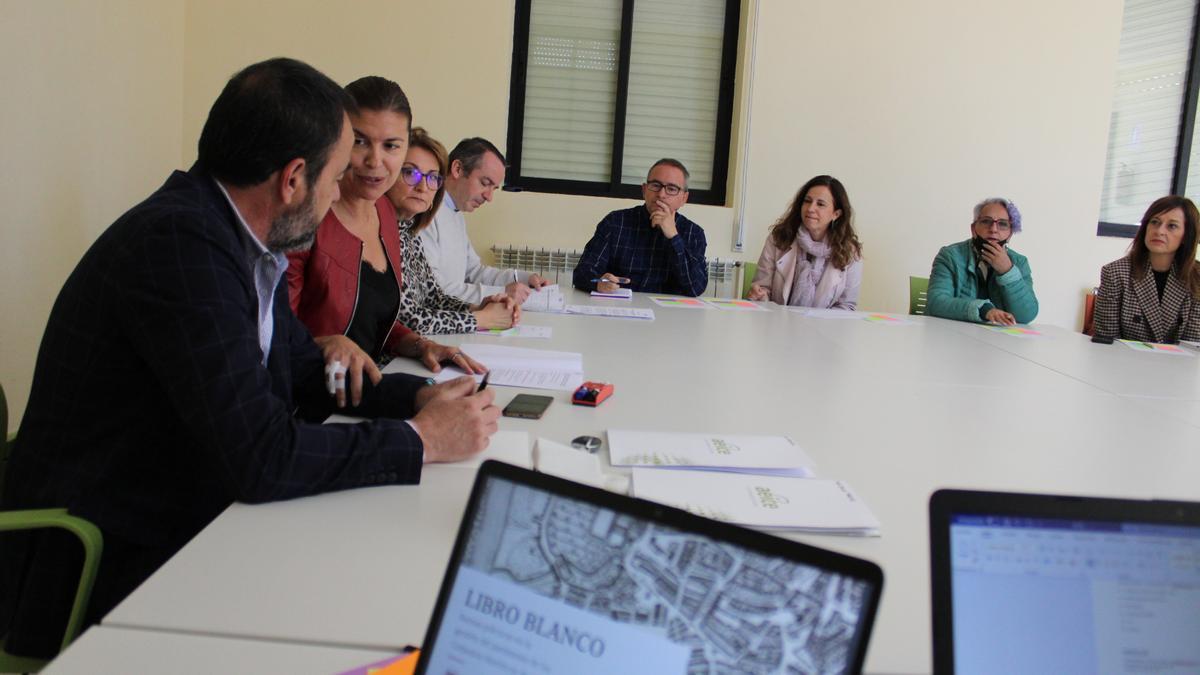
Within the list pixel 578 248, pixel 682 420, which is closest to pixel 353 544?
pixel 682 420

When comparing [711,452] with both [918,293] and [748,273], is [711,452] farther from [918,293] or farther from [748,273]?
[918,293]

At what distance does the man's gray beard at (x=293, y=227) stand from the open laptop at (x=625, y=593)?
768 mm

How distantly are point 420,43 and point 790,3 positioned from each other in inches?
78.0

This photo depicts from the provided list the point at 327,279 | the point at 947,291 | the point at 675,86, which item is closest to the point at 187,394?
the point at 327,279

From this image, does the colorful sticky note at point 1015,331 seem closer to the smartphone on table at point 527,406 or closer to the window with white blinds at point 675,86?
the window with white blinds at point 675,86

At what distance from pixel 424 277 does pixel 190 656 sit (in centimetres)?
202

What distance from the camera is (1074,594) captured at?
1.67 feet

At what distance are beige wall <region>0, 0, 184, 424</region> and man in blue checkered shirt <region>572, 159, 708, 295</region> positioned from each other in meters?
2.06

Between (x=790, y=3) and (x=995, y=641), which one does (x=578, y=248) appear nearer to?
(x=790, y=3)

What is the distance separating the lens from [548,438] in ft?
4.38

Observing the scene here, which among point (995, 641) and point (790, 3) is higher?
point (790, 3)

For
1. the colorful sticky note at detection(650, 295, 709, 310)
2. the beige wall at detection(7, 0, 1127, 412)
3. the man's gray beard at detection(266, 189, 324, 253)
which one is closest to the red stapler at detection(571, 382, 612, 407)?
the man's gray beard at detection(266, 189, 324, 253)

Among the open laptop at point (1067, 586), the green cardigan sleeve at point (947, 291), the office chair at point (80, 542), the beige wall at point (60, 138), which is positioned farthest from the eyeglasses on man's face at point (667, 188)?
the open laptop at point (1067, 586)

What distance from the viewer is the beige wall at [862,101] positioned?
4.37 metres
